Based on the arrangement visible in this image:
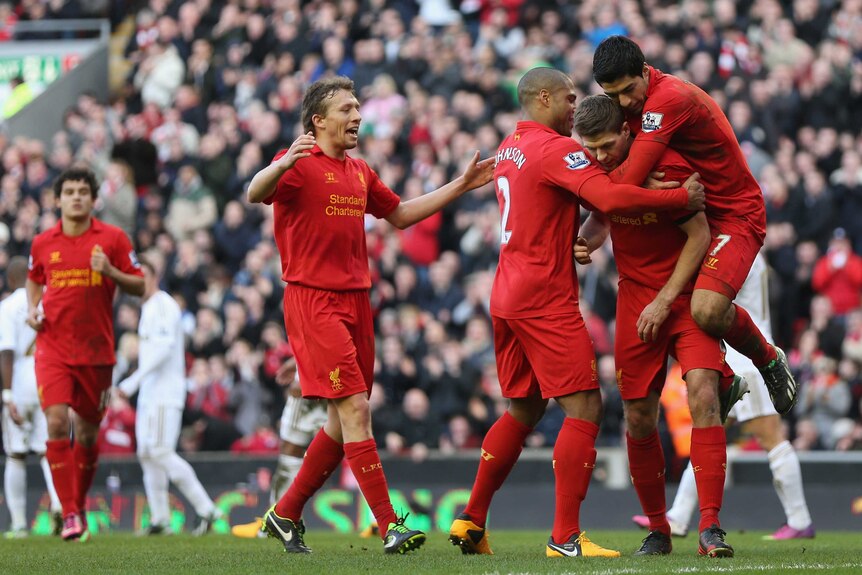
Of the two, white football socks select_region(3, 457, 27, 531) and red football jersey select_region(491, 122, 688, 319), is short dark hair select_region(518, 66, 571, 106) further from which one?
white football socks select_region(3, 457, 27, 531)

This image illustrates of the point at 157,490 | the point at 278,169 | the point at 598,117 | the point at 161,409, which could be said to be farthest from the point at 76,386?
the point at 598,117

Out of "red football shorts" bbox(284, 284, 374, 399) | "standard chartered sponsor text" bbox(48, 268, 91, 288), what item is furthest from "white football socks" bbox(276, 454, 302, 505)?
"red football shorts" bbox(284, 284, 374, 399)

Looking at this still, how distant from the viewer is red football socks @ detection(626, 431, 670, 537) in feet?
27.1

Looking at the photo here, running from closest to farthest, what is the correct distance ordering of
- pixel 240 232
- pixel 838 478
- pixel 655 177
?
pixel 655 177 → pixel 838 478 → pixel 240 232

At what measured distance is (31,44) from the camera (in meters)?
25.6

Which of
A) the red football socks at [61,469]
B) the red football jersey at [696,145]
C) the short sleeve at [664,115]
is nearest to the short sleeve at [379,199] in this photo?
the red football jersey at [696,145]

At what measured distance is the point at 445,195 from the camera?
9156mm

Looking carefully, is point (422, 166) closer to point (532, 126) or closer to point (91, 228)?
point (91, 228)

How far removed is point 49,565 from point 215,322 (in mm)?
10097

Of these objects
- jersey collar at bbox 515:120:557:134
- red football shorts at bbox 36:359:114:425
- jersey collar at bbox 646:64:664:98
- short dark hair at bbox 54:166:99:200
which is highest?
jersey collar at bbox 646:64:664:98

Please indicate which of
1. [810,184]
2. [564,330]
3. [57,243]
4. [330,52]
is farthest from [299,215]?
[330,52]

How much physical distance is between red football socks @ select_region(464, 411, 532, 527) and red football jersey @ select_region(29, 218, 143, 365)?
389 cm

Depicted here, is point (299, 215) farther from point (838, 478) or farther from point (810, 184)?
point (810, 184)

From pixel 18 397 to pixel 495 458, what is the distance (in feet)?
22.3
